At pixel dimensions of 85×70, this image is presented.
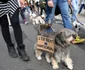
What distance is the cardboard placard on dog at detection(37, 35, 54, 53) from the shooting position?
11.4 ft

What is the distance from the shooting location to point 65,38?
323 centimetres

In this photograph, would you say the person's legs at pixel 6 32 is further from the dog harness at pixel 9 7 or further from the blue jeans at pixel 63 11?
the blue jeans at pixel 63 11

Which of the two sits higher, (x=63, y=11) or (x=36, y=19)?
(x=63, y=11)

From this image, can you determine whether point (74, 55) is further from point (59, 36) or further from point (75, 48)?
point (59, 36)

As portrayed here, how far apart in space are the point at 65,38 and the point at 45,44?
0.50 meters

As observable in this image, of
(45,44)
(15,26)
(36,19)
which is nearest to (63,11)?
(45,44)

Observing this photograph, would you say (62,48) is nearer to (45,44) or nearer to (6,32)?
(45,44)

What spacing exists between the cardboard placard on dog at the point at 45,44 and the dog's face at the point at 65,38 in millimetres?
133

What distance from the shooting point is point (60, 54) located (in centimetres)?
347

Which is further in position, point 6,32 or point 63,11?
point 63,11

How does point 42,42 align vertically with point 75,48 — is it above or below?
above

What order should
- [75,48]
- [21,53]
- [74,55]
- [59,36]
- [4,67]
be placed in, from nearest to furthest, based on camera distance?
[59,36] → [4,67] → [21,53] → [74,55] → [75,48]

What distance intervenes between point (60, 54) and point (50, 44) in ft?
0.75

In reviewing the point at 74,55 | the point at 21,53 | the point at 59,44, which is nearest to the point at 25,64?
the point at 21,53
